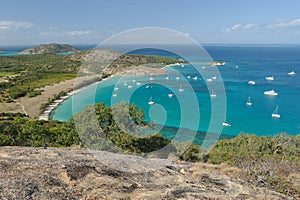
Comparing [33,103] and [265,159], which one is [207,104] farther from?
[265,159]

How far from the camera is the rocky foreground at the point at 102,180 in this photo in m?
6.89

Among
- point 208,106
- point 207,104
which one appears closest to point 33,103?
point 208,106

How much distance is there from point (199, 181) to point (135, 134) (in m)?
8.71

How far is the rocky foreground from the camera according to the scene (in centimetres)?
689

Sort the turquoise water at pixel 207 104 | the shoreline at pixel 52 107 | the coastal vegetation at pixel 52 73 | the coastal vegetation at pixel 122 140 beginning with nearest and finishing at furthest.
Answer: the coastal vegetation at pixel 122 140 → the turquoise water at pixel 207 104 → the shoreline at pixel 52 107 → the coastal vegetation at pixel 52 73

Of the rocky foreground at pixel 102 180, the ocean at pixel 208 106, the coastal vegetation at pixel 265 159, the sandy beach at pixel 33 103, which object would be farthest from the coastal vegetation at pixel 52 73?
the rocky foreground at pixel 102 180

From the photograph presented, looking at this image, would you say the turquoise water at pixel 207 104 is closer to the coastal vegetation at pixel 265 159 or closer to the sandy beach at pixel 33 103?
the sandy beach at pixel 33 103

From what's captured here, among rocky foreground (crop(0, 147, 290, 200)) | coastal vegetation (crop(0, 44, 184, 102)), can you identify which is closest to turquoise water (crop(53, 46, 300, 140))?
coastal vegetation (crop(0, 44, 184, 102))

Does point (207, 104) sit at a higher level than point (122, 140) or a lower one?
lower

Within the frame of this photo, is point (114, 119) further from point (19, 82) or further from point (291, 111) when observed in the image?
point (19, 82)

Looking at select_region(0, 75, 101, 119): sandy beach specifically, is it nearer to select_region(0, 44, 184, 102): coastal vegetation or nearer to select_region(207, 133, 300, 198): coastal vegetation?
select_region(0, 44, 184, 102): coastal vegetation

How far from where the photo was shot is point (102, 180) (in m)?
7.53

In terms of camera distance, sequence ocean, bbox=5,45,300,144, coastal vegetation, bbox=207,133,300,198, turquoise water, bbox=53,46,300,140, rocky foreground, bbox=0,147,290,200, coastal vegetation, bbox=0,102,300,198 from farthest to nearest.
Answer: turquoise water, bbox=53,46,300,140, ocean, bbox=5,45,300,144, coastal vegetation, bbox=0,102,300,198, coastal vegetation, bbox=207,133,300,198, rocky foreground, bbox=0,147,290,200

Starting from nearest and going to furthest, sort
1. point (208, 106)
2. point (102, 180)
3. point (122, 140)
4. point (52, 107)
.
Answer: point (102, 180)
point (122, 140)
point (52, 107)
point (208, 106)
